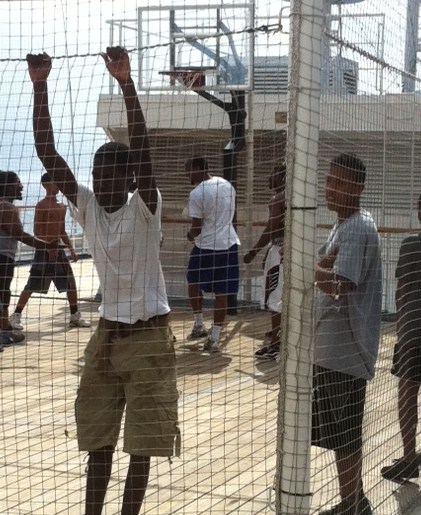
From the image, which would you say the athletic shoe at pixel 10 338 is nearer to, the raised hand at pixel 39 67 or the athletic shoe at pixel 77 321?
the athletic shoe at pixel 77 321

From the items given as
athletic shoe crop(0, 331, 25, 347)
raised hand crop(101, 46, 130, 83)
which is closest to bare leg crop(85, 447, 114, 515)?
raised hand crop(101, 46, 130, 83)

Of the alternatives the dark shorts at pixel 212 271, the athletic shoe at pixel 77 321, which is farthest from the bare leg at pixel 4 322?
the dark shorts at pixel 212 271

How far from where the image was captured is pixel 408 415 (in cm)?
539

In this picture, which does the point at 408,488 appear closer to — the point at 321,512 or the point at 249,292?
the point at 321,512

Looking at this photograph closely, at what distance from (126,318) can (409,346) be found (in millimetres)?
2077

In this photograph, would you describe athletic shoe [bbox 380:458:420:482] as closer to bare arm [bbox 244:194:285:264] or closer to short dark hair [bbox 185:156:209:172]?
bare arm [bbox 244:194:285:264]

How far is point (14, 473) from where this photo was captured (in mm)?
5379

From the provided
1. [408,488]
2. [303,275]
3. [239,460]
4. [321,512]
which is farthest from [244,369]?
[303,275]

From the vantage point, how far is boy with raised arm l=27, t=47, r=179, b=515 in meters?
4.02

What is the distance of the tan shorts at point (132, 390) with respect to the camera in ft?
13.2

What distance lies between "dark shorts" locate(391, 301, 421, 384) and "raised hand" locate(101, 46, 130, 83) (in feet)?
7.86

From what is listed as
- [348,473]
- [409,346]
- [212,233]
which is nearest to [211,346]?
[212,233]

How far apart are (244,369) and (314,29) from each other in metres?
5.14

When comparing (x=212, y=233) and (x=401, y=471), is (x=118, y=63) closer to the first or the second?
(x=401, y=471)
